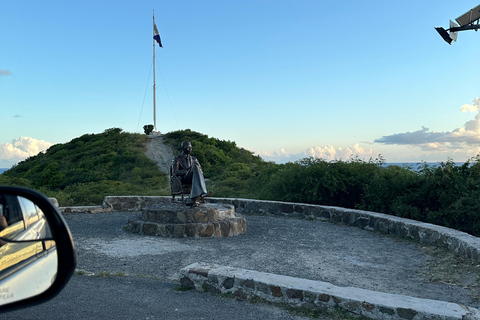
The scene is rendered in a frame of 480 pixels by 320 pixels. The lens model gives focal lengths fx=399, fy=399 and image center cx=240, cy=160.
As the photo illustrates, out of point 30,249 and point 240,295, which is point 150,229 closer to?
point 240,295

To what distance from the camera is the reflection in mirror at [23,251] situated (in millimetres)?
1546

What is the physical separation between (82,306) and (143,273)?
5.24ft

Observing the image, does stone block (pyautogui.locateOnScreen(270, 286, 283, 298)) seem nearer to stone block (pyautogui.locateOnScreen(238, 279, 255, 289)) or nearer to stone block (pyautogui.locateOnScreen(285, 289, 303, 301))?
stone block (pyautogui.locateOnScreen(285, 289, 303, 301))

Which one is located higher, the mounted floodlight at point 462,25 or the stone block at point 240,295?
the mounted floodlight at point 462,25

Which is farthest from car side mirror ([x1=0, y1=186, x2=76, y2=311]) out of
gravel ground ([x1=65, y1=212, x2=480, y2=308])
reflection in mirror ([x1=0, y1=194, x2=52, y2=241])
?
gravel ground ([x1=65, y1=212, x2=480, y2=308])

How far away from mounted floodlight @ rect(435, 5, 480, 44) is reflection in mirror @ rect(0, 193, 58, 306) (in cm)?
1287

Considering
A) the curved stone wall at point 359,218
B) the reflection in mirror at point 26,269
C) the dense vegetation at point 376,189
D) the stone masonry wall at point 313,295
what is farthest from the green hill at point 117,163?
the reflection in mirror at point 26,269

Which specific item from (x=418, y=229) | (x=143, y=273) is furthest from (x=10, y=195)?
(x=418, y=229)

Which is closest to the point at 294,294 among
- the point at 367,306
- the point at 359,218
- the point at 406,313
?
the point at 367,306

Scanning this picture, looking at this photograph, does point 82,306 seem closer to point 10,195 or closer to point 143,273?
point 143,273

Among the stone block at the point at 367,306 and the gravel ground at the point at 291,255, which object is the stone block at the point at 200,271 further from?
the stone block at the point at 367,306

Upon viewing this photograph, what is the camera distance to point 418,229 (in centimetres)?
773

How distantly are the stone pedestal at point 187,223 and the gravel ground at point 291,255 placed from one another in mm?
246

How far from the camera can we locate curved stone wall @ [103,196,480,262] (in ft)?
21.6
